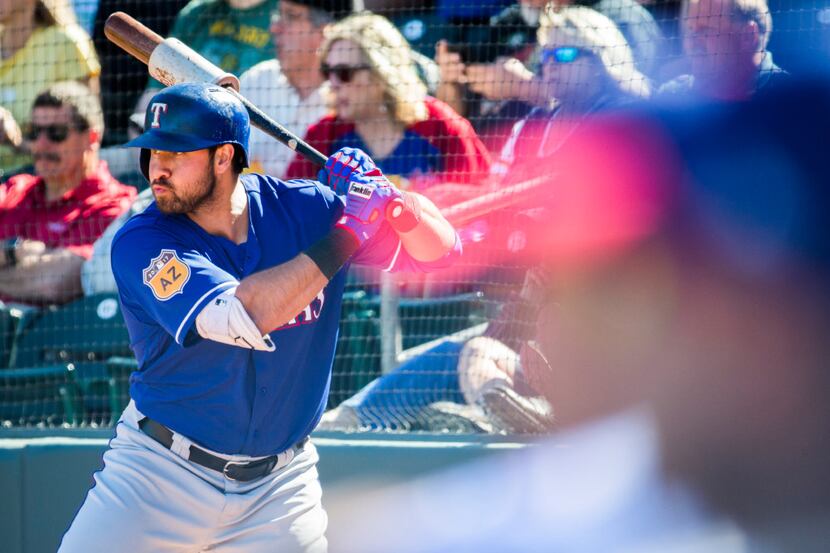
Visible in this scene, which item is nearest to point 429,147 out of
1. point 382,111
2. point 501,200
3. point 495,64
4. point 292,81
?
point 382,111

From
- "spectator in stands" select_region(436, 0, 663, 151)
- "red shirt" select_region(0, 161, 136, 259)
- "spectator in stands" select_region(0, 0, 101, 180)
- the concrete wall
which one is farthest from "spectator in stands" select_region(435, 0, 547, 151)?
"spectator in stands" select_region(0, 0, 101, 180)

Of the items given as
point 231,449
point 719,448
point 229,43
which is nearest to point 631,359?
point 719,448

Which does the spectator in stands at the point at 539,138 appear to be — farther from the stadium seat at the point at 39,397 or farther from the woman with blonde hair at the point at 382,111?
the stadium seat at the point at 39,397

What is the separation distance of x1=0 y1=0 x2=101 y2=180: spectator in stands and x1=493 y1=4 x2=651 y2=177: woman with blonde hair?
7.20 feet

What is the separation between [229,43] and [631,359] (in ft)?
9.07

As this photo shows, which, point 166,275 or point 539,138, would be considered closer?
point 166,275

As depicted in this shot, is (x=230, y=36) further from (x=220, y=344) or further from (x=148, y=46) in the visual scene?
(x=220, y=344)

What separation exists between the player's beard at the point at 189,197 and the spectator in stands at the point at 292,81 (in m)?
1.73

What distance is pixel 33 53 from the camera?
214 inches

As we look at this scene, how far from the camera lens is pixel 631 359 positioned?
3797 mm

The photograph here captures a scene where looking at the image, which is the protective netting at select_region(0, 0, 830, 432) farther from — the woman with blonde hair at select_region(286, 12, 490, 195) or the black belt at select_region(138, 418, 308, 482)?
the black belt at select_region(138, 418, 308, 482)

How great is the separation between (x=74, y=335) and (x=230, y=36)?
1.80 metres

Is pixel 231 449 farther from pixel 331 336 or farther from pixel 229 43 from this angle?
→ pixel 229 43

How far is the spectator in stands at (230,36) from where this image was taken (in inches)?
214
